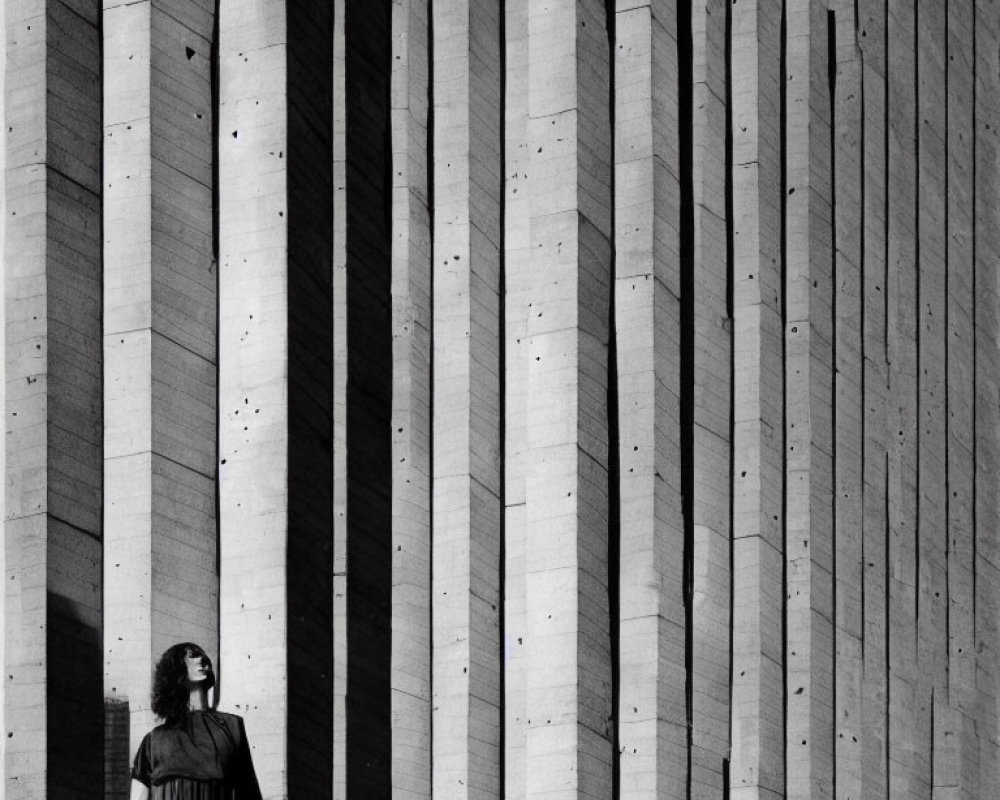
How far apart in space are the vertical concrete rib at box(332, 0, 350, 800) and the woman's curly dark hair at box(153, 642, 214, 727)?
9.37ft

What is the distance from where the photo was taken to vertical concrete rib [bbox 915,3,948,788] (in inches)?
873

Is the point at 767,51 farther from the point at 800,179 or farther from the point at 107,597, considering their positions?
the point at 107,597

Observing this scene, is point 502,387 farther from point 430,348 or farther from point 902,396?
point 902,396

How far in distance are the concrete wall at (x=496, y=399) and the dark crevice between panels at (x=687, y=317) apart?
0.04 meters

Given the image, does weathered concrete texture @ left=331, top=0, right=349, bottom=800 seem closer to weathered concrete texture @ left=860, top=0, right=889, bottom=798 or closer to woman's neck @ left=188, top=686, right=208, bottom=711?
woman's neck @ left=188, top=686, right=208, bottom=711

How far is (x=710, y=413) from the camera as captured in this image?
1867cm

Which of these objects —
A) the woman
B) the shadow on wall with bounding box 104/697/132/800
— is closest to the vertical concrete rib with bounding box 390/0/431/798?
the shadow on wall with bounding box 104/697/132/800

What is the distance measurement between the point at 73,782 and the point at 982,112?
1493 cm

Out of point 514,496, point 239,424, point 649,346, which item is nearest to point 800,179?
point 649,346

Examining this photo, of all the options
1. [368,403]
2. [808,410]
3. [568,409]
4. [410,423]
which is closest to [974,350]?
[808,410]

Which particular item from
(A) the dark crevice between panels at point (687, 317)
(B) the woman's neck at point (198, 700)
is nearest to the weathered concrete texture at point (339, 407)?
(B) the woman's neck at point (198, 700)

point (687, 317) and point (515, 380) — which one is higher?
point (687, 317)

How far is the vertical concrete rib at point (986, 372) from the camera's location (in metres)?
23.5

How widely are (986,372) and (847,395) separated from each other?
13.3 feet
